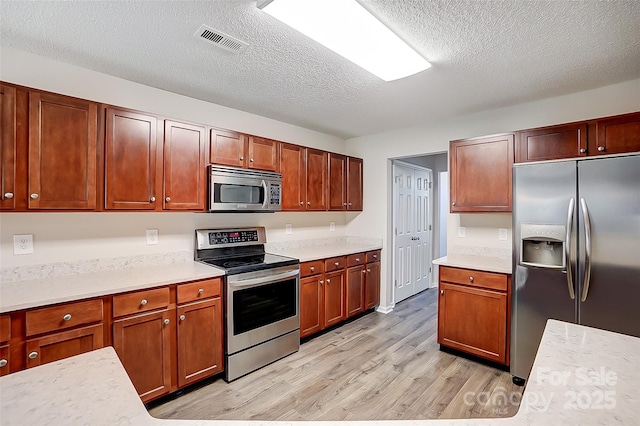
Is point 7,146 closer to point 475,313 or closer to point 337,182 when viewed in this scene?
point 337,182

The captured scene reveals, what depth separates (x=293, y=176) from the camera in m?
3.43

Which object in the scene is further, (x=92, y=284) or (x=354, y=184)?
(x=354, y=184)

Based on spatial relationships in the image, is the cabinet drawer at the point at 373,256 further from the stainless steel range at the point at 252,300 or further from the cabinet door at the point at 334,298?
the stainless steel range at the point at 252,300

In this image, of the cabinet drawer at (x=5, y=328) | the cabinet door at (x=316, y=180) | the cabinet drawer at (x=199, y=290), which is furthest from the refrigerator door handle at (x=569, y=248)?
the cabinet drawer at (x=5, y=328)

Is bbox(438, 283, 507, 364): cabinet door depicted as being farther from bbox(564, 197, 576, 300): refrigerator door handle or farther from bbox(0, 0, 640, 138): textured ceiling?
bbox(0, 0, 640, 138): textured ceiling

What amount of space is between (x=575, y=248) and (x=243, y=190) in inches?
107

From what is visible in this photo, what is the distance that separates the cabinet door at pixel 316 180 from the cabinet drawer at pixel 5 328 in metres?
2.55

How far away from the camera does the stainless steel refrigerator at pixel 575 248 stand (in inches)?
81.7

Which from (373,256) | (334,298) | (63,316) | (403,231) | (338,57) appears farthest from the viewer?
(403,231)

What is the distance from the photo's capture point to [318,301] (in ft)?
11.0

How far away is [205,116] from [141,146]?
881 mm

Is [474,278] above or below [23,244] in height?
below

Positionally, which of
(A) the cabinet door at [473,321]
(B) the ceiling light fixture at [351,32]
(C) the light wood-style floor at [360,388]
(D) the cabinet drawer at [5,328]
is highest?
(B) the ceiling light fixture at [351,32]

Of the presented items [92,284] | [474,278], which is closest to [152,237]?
[92,284]
